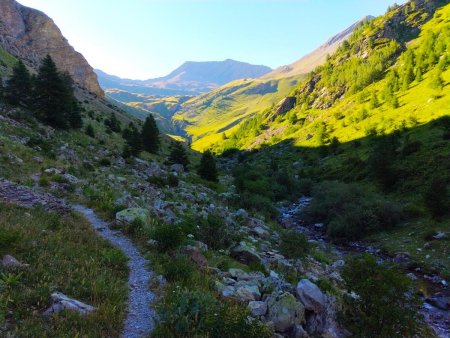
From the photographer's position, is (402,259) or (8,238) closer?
(8,238)

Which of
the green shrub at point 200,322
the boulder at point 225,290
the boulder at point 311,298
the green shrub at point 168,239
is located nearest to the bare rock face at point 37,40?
the green shrub at point 168,239

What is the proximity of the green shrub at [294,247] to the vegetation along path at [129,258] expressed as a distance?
12.2 m

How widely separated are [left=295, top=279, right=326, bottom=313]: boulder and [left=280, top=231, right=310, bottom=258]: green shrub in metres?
10.2

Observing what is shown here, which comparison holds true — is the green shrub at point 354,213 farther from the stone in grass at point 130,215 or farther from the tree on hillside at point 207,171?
the stone in grass at point 130,215

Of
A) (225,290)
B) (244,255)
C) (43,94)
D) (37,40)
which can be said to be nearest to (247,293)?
(225,290)

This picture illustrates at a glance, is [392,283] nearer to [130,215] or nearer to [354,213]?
[130,215]

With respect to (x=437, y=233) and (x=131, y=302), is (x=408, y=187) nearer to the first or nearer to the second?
(x=437, y=233)

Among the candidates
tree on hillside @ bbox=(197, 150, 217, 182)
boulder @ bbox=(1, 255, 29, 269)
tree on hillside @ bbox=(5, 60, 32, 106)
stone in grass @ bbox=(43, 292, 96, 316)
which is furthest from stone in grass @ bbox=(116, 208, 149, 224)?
tree on hillside @ bbox=(197, 150, 217, 182)

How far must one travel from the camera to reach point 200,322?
332 inches

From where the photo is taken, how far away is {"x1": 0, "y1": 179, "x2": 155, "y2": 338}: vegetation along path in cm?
879

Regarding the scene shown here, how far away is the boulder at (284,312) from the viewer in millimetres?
10703

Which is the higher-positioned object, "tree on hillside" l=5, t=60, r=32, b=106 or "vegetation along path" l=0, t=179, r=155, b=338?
"tree on hillside" l=5, t=60, r=32, b=106

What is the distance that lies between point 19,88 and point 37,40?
90.4m

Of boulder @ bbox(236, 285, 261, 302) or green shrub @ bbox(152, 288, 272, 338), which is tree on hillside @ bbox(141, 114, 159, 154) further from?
green shrub @ bbox(152, 288, 272, 338)
